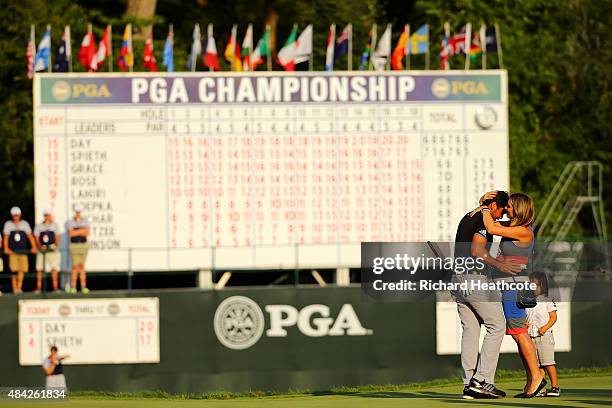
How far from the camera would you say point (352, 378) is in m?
25.9

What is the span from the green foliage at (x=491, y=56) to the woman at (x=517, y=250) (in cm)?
1968

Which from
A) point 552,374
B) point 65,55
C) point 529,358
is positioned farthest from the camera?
point 65,55

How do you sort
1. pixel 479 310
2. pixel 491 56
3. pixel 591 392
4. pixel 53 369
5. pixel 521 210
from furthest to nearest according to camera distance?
pixel 491 56, pixel 53 369, pixel 591 392, pixel 479 310, pixel 521 210

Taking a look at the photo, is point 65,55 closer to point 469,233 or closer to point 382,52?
point 382,52

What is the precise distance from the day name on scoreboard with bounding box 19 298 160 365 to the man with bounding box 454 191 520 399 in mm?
12936

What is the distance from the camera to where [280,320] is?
26250mm

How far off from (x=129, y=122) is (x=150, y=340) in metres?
4.15

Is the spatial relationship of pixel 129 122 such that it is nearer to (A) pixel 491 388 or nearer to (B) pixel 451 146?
(B) pixel 451 146

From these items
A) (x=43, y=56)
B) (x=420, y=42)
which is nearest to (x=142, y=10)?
(x=43, y=56)

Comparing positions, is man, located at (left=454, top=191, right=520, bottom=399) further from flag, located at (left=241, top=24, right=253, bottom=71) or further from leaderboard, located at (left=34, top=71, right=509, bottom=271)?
flag, located at (left=241, top=24, right=253, bottom=71)

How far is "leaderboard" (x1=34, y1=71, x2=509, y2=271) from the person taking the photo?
86.4 feet

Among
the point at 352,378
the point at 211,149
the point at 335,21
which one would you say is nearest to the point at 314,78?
the point at 211,149

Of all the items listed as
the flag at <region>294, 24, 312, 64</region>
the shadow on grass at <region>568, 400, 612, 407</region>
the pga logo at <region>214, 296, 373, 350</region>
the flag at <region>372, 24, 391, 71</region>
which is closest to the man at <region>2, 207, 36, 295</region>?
the pga logo at <region>214, 296, 373, 350</region>

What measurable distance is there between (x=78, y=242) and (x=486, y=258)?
548 inches
